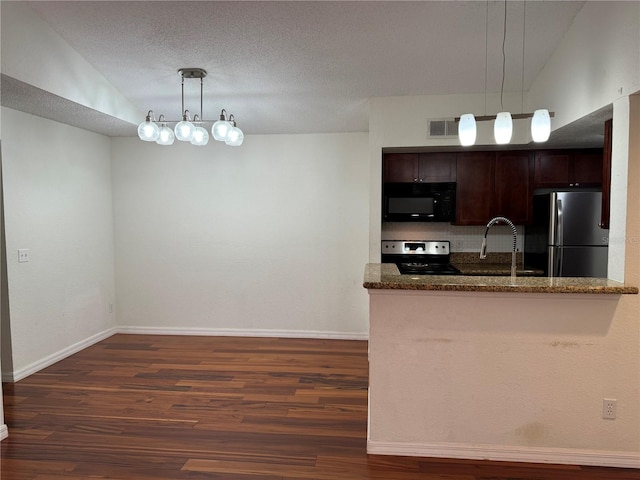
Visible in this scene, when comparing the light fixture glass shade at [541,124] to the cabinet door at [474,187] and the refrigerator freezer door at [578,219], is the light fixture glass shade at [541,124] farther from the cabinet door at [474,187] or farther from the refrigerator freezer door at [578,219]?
the cabinet door at [474,187]

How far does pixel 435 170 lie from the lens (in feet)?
14.0

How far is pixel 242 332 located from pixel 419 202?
8.60ft

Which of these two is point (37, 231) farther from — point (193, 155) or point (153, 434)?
point (153, 434)

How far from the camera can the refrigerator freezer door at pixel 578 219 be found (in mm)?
3633

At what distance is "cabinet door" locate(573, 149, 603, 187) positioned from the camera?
407 centimetres

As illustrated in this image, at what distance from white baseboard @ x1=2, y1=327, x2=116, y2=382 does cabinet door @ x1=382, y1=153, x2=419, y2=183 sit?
12.4 feet

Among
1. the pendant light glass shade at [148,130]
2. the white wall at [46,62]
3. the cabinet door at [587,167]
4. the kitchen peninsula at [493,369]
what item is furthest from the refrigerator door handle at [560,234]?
the white wall at [46,62]

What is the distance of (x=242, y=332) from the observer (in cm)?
511

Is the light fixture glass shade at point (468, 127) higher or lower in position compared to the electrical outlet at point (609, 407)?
higher

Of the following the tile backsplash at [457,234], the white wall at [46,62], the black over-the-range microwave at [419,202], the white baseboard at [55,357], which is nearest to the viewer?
the white wall at [46,62]

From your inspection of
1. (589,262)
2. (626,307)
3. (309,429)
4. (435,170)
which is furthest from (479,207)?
(309,429)

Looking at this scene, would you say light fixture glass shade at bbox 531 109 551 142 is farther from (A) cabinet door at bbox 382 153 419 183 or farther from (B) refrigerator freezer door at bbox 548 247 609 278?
(A) cabinet door at bbox 382 153 419 183

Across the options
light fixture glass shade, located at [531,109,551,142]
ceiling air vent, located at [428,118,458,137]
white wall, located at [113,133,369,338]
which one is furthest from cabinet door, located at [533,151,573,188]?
light fixture glass shade, located at [531,109,551,142]

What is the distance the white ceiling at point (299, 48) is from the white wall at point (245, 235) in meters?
0.95
